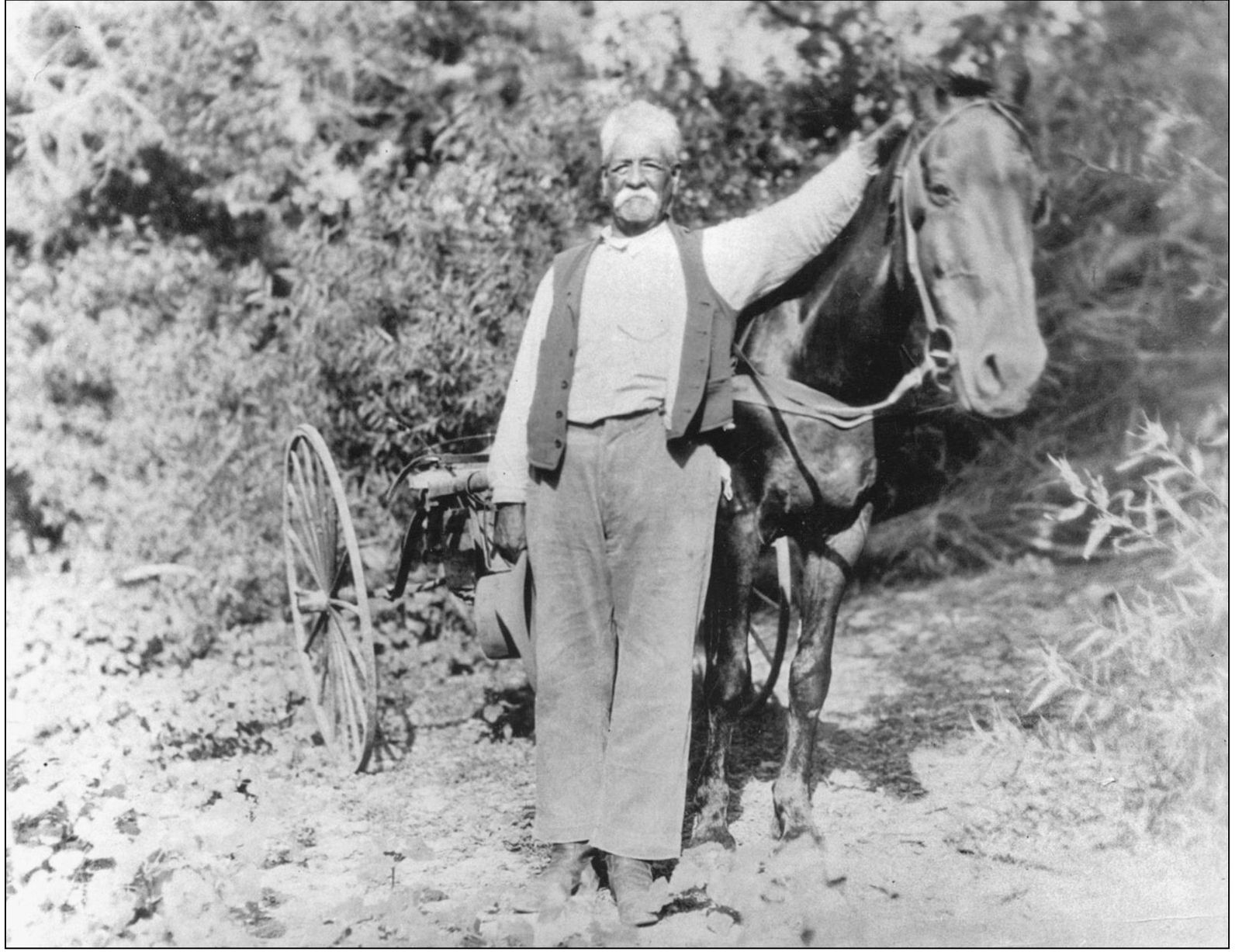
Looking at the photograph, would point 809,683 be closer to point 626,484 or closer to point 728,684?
point 728,684

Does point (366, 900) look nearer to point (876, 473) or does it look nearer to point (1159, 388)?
point (876, 473)

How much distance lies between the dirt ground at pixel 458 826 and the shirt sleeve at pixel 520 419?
3.96 ft

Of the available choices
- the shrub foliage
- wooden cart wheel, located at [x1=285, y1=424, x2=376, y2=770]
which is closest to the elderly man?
wooden cart wheel, located at [x1=285, y1=424, x2=376, y2=770]

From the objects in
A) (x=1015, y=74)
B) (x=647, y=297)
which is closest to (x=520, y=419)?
(x=647, y=297)

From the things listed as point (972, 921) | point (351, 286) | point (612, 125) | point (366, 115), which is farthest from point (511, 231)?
point (972, 921)

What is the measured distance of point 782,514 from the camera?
12.4ft

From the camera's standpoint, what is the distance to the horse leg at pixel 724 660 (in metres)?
3.74

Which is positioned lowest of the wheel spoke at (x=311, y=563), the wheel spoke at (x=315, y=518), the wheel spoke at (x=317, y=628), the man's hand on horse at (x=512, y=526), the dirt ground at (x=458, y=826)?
the dirt ground at (x=458, y=826)

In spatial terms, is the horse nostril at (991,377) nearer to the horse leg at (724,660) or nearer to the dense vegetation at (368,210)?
the horse leg at (724,660)

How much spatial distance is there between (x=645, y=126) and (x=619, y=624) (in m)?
1.41

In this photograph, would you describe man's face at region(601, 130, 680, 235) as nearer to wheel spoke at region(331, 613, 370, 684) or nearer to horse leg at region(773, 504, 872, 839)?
horse leg at region(773, 504, 872, 839)

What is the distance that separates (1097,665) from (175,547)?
4.23 m

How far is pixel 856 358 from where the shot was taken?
3.64 m

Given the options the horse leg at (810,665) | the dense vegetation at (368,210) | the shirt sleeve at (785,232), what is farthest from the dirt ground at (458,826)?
the shirt sleeve at (785,232)
